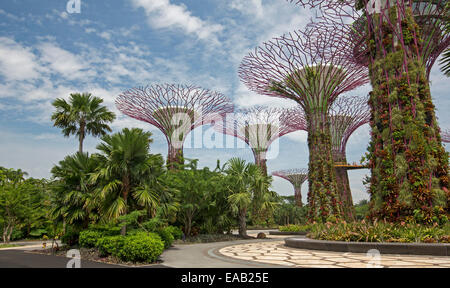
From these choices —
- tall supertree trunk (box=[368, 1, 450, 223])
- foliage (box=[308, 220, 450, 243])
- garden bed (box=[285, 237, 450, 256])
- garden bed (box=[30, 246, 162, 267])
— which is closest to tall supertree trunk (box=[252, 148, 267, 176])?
tall supertree trunk (box=[368, 1, 450, 223])

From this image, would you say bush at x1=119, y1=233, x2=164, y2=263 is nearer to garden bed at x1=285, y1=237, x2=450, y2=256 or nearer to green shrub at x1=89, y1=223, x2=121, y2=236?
green shrub at x1=89, y1=223, x2=121, y2=236

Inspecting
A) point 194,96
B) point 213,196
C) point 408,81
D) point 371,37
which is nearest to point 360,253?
point 408,81

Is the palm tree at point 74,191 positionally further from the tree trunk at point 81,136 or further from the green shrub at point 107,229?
the tree trunk at point 81,136

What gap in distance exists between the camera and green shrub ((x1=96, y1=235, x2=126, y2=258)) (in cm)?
1007

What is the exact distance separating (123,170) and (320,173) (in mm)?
14002

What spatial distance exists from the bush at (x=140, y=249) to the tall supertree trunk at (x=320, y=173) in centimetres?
1396

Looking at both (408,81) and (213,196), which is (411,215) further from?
(213,196)

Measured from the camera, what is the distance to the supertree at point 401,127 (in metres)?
11.3

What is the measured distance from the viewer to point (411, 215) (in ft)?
36.7

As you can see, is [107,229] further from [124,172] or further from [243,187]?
[243,187]

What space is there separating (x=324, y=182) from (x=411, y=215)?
9813 millimetres

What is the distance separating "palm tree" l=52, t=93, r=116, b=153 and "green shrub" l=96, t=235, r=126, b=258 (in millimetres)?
11626
